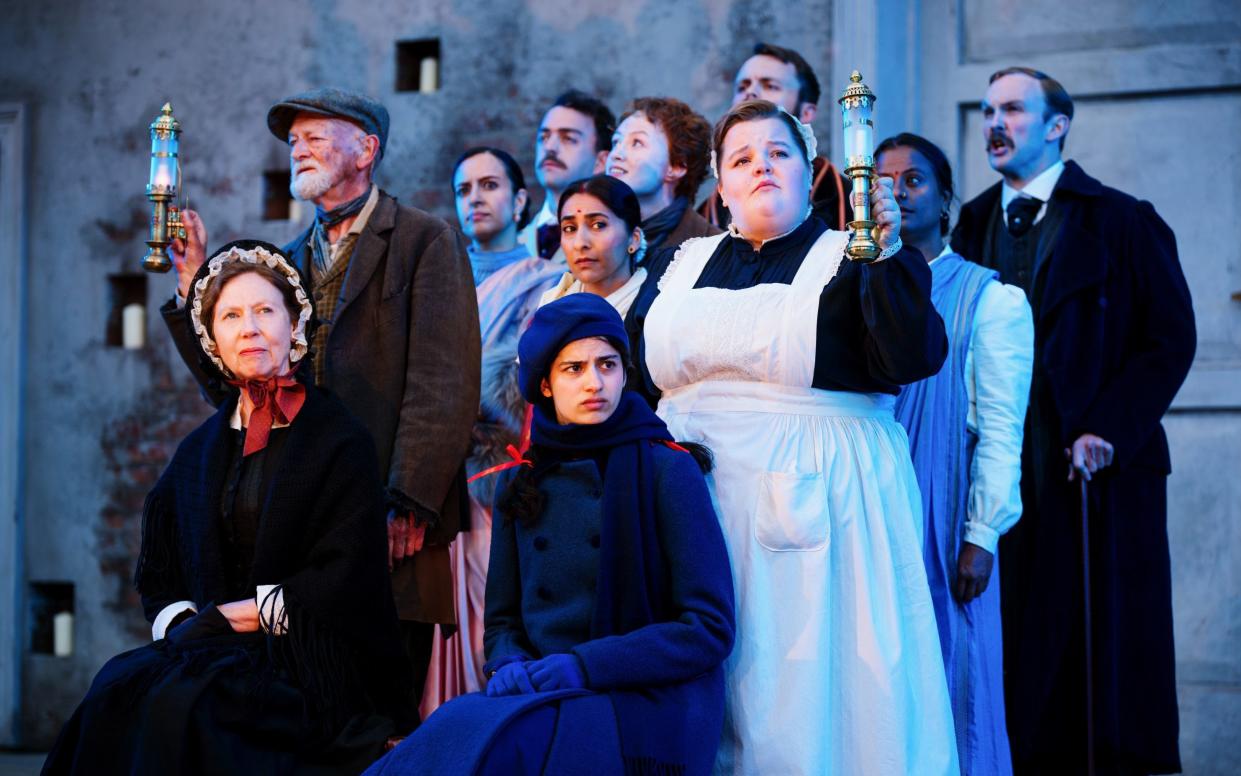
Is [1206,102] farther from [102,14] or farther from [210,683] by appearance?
[102,14]

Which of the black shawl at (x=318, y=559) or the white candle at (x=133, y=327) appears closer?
the black shawl at (x=318, y=559)

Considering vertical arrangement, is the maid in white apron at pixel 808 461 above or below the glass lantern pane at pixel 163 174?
below

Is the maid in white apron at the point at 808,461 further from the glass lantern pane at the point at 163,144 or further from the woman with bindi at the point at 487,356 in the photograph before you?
the glass lantern pane at the point at 163,144

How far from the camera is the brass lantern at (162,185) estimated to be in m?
3.70

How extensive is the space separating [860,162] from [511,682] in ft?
3.81

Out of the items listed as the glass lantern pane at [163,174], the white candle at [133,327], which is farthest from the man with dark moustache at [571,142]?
the white candle at [133,327]

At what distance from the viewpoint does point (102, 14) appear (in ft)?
21.7

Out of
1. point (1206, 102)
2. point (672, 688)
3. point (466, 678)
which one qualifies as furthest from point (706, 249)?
point (1206, 102)

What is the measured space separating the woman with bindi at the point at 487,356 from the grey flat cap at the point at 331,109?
67cm

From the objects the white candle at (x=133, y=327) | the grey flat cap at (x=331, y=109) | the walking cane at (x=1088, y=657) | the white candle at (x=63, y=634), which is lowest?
the white candle at (x=63, y=634)

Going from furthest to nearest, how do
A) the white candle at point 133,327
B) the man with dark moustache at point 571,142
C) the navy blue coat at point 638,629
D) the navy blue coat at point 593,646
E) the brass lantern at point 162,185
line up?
the white candle at point 133,327 → the man with dark moustache at point 571,142 → the brass lantern at point 162,185 → the navy blue coat at point 638,629 → the navy blue coat at point 593,646

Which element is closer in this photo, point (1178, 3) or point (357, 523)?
point (357, 523)

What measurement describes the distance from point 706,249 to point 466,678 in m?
1.36

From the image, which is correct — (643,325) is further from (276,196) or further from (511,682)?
(276,196)
